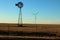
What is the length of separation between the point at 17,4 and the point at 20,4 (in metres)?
0.92

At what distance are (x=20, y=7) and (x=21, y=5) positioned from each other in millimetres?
1306

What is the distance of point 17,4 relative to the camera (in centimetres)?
5447

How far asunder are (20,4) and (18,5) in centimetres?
56

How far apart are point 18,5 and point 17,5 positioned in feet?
0.74

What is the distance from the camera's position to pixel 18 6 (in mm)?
54344

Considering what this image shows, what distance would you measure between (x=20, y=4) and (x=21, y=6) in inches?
26.0

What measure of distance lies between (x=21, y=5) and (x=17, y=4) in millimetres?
1074

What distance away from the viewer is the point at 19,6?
54469 millimetres

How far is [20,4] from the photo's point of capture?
53.9 meters

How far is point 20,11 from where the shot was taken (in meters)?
56.6

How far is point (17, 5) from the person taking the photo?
54156 millimetres

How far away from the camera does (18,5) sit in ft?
178

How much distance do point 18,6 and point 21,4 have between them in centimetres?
96

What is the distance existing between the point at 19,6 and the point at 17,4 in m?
0.64
